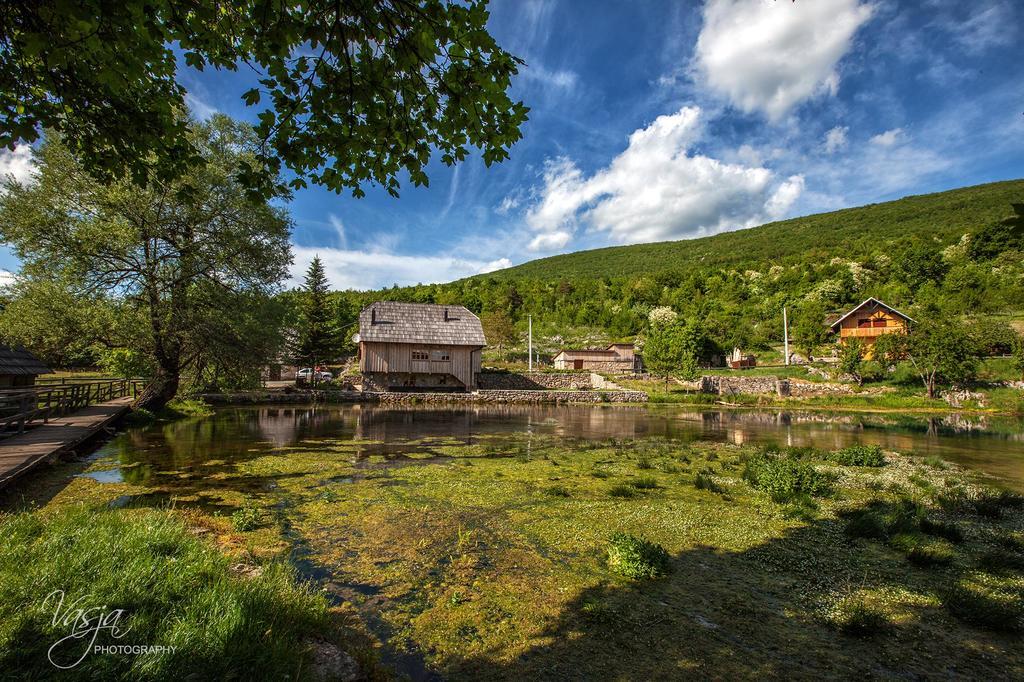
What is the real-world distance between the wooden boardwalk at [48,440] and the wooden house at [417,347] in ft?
68.5

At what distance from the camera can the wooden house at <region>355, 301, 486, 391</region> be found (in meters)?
37.0

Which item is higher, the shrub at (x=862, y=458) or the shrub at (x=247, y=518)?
the shrub at (x=247, y=518)

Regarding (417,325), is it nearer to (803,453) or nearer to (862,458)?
(803,453)

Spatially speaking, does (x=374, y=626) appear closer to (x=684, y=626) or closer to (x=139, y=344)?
(x=684, y=626)

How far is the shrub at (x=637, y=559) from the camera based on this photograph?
528 cm

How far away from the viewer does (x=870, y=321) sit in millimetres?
46094

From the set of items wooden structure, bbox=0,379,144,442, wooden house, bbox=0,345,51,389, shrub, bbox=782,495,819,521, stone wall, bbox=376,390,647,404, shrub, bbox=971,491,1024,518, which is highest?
wooden house, bbox=0,345,51,389

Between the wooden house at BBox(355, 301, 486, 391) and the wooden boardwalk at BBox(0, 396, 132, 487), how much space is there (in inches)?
822

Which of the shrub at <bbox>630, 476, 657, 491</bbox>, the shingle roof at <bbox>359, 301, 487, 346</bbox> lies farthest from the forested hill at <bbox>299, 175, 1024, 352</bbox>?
the shrub at <bbox>630, 476, 657, 491</bbox>

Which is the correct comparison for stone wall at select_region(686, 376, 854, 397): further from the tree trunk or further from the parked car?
the tree trunk

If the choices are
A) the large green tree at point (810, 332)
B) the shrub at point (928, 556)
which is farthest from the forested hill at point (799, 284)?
the shrub at point (928, 556)

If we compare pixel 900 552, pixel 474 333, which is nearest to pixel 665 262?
pixel 474 333

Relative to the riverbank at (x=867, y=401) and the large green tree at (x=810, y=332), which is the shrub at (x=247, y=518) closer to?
the riverbank at (x=867, y=401)

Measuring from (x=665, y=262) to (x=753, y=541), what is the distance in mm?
130184
